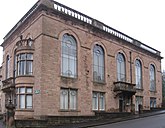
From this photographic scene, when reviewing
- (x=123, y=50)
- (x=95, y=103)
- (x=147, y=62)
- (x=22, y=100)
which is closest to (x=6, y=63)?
(x=22, y=100)

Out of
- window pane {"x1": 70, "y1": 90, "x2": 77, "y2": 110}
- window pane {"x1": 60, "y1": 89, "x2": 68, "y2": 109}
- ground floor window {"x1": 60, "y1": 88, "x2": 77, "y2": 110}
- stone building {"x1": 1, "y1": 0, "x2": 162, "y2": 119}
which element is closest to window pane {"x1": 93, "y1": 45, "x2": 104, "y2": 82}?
stone building {"x1": 1, "y1": 0, "x2": 162, "y2": 119}

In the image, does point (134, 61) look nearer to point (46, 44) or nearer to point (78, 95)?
point (78, 95)

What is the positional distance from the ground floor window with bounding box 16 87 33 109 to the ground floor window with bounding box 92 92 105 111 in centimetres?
717

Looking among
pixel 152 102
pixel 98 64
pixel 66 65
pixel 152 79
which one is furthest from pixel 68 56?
pixel 152 79

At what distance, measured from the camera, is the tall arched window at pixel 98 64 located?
2848cm

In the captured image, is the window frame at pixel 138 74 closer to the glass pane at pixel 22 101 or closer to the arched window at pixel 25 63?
the arched window at pixel 25 63

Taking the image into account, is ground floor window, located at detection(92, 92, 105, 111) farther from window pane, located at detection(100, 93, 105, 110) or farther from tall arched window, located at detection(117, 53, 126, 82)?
→ tall arched window, located at detection(117, 53, 126, 82)

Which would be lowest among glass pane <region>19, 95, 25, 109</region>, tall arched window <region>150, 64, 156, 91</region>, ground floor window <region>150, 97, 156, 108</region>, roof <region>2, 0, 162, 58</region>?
ground floor window <region>150, 97, 156, 108</region>

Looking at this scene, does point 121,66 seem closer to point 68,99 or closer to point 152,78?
point 152,78

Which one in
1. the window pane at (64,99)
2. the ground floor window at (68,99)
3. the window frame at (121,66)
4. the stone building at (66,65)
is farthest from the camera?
the window frame at (121,66)

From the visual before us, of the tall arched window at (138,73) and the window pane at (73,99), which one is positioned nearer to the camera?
the window pane at (73,99)

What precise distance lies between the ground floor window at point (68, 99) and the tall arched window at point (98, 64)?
12.6 feet

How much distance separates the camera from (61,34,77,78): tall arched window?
990 inches

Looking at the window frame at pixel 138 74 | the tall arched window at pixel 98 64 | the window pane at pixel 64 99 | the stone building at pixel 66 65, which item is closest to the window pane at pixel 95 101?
the stone building at pixel 66 65
